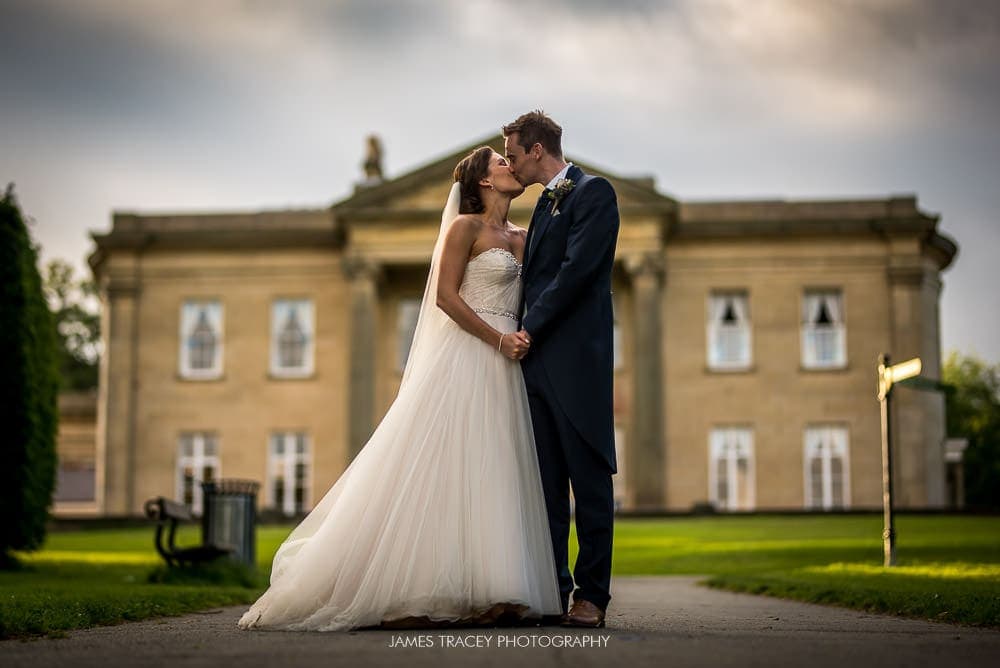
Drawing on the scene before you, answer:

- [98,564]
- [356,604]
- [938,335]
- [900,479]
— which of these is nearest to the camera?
[356,604]

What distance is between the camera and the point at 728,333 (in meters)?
45.2

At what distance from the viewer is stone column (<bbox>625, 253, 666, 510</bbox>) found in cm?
4228

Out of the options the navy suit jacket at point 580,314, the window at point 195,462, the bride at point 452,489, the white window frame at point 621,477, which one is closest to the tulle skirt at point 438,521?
the bride at point 452,489

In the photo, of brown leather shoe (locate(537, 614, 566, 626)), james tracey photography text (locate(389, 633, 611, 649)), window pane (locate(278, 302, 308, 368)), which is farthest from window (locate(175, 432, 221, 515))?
james tracey photography text (locate(389, 633, 611, 649))

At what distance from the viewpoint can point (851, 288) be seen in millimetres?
45000

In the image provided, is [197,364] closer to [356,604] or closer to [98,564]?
[98,564]

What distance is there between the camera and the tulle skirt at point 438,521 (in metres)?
6.98

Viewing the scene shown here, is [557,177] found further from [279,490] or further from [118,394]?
[118,394]

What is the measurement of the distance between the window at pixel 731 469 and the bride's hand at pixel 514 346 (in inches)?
1465

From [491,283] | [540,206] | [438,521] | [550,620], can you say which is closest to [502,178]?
[540,206]

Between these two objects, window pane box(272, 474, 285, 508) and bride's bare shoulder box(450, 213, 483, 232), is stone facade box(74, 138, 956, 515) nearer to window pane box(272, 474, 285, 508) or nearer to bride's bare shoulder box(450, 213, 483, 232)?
window pane box(272, 474, 285, 508)

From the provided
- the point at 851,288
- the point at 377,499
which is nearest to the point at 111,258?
the point at 851,288

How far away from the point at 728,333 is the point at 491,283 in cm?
3821

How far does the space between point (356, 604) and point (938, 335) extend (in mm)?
42449
